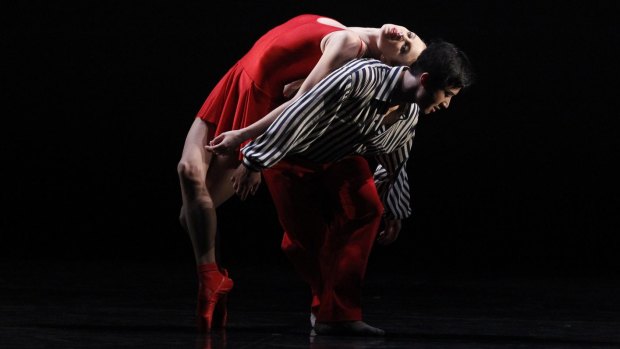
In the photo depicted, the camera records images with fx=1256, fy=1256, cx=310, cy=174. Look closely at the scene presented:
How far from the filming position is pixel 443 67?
9.41 feet

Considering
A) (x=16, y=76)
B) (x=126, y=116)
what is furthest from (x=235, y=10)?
(x=16, y=76)

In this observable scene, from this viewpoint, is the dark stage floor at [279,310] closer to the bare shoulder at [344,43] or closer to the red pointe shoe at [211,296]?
the red pointe shoe at [211,296]

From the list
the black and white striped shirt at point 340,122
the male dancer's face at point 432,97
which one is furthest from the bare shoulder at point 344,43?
the male dancer's face at point 432,97

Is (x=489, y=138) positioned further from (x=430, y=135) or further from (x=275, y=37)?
(x=275, y=37)

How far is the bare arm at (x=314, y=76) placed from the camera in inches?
114

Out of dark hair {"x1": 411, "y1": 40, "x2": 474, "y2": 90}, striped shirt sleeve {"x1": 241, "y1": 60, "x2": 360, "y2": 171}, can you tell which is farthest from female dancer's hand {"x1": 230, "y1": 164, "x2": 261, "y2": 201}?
dark hair {"x1": 411, "y1": 40, "x2": 474, "y2": 90}

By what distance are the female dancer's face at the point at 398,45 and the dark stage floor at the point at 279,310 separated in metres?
0.69

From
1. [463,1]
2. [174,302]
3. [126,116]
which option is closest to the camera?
[174,302]

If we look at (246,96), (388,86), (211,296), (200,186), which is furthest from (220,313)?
(388,86)

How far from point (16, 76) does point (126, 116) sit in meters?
0.64

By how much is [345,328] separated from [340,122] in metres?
0.50

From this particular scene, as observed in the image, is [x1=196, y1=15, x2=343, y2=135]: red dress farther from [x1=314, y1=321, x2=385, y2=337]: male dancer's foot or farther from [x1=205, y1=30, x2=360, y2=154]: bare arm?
[x1=314, y1=321, x2=385, y2=337]: male dancer's foot

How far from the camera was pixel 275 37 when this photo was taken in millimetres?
3240

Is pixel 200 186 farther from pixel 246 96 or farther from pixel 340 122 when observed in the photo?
pixel 340 122
